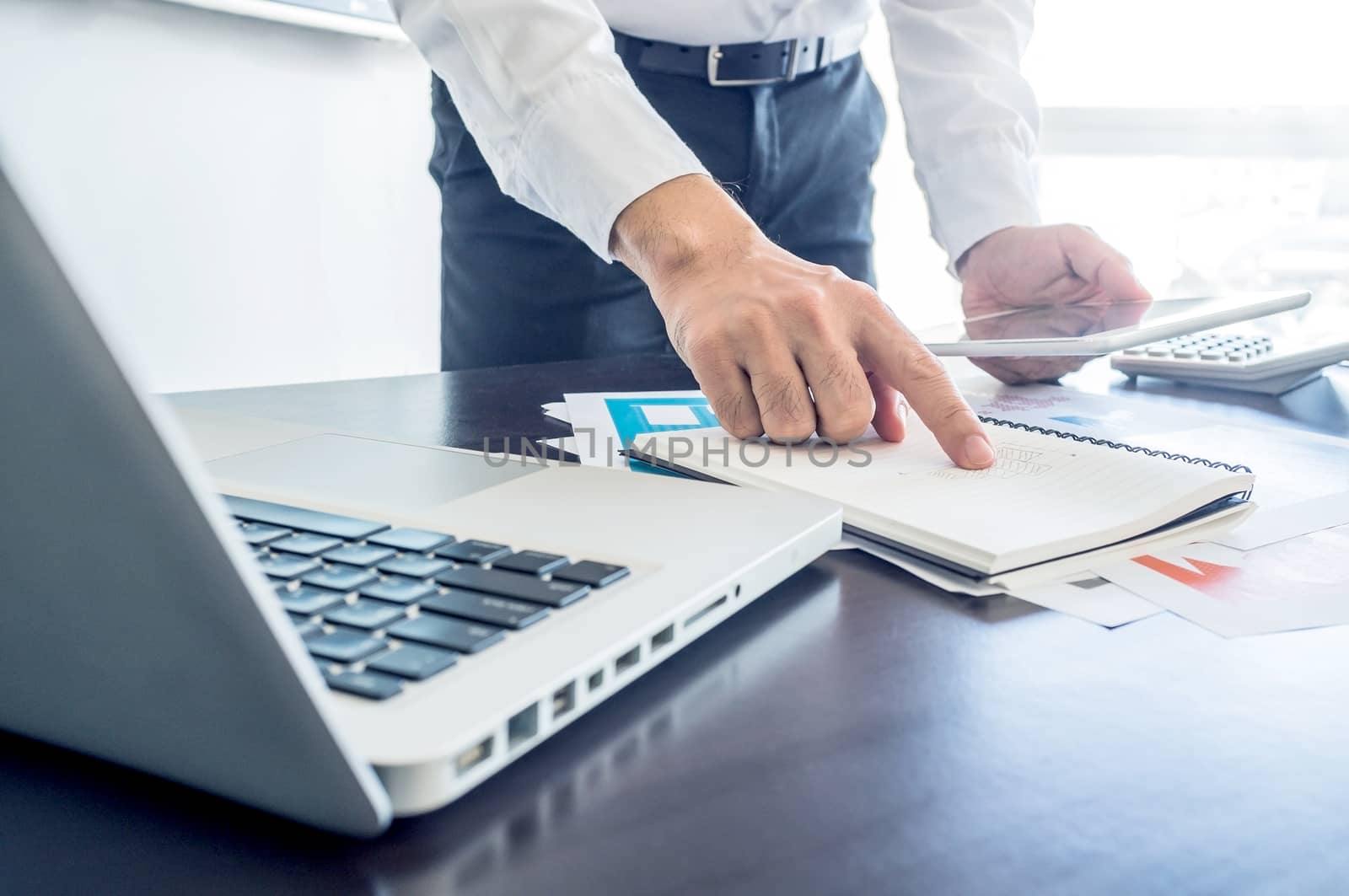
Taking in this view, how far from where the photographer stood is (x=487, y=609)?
0.31 metres

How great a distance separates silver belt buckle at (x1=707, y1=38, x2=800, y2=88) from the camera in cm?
105

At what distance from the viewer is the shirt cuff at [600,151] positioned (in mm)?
736

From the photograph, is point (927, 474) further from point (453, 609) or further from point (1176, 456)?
point (453, 609)

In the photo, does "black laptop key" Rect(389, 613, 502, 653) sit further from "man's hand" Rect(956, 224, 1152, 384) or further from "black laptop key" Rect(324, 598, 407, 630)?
"man's hand" Rect(956, 224, 1152, 384)

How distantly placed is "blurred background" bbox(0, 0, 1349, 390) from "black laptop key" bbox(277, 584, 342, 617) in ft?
3.71

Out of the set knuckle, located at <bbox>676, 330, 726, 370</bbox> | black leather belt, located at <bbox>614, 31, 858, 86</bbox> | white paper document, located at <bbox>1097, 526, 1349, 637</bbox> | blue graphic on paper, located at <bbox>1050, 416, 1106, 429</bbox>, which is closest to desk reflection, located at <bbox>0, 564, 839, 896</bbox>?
white paper document, located at <bbox>1097, 526, 1349, 637</bbox>

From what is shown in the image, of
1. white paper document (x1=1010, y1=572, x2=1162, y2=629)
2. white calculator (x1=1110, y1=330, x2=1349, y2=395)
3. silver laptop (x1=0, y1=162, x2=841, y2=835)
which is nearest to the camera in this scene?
silver laptop (x1=0, y1=162, x2=841, y2=835)

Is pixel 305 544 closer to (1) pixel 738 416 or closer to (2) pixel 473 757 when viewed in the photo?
(2) pixel 473 757

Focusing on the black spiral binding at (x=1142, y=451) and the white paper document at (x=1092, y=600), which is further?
the black spiral binding at (x=1142, y=451)

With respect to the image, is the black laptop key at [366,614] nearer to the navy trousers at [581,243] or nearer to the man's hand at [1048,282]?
the man's hand at [1048,282]

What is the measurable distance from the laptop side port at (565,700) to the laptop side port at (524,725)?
0.01 metres

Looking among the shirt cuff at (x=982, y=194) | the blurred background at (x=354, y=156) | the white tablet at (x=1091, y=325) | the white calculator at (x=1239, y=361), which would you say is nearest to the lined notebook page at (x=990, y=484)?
the white tablet at (x=1091, y=325)

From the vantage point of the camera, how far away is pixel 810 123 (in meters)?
1.14

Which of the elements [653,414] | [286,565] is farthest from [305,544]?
[653,414]
